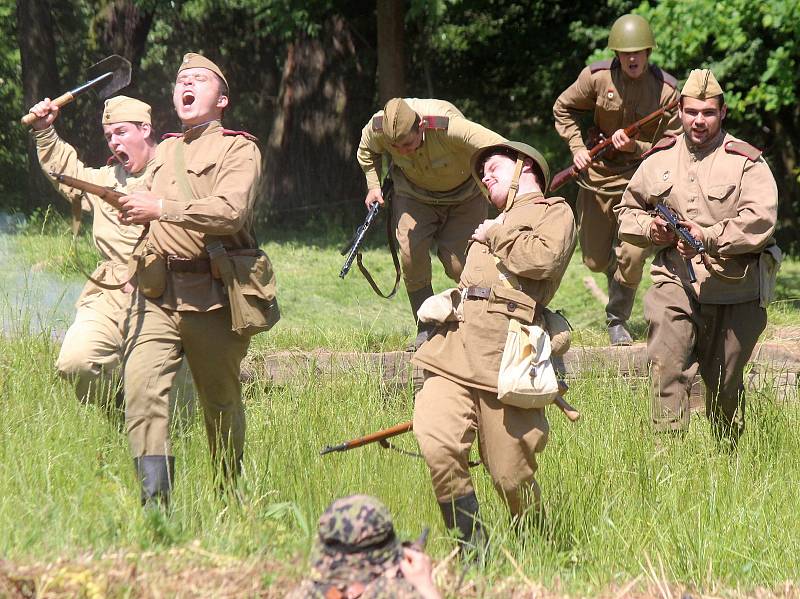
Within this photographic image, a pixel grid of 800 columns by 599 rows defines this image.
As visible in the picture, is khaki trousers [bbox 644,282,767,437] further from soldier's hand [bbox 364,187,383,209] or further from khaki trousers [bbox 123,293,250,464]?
soldier's hand [bbox 364,187,383,209]

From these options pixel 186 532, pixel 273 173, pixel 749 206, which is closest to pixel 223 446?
pixel 186 532

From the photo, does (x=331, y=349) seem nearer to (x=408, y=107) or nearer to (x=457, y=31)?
(x=408, y=107)

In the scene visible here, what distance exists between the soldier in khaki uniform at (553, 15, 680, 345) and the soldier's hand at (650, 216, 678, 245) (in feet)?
6.67

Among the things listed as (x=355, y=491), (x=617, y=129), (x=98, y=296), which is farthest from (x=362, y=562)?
(x=617, y=129)

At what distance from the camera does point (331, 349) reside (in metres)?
8.38

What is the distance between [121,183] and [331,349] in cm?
225

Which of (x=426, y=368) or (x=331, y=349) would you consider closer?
(x=426, y=368)

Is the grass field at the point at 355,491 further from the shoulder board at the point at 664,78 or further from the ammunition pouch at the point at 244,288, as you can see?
the shoulder board at the point at 664,78

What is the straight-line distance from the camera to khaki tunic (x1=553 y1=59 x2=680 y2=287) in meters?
8.56

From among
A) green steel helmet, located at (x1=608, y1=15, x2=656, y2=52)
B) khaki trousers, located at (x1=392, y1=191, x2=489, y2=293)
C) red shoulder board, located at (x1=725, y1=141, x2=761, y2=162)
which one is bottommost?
khaki trousers, located at (x1=392, y1=191, x2=489, y2=293)

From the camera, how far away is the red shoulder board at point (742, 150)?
6.14 m

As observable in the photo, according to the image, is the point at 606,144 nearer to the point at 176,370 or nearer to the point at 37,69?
the point at 176,370

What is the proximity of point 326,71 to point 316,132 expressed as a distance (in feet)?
2.74

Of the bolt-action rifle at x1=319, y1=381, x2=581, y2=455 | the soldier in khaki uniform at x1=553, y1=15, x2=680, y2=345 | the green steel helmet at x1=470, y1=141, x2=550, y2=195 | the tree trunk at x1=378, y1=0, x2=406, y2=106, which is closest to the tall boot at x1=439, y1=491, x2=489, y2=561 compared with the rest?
the bolt-action rifle at x1=319, y1=381, x2=581, y2=455
